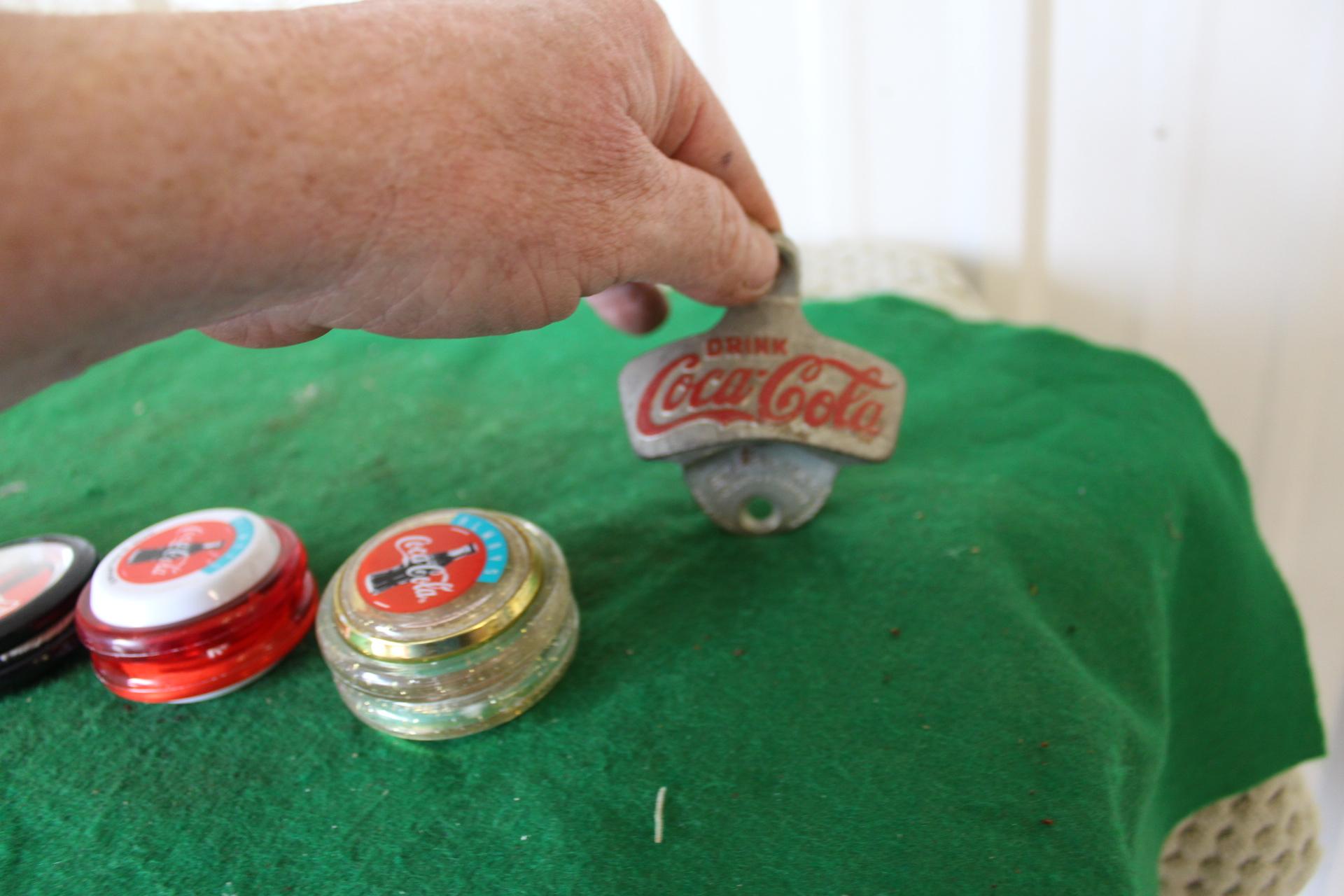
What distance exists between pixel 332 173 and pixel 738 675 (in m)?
0.37

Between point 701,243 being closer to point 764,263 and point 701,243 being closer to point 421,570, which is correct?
point 764,263

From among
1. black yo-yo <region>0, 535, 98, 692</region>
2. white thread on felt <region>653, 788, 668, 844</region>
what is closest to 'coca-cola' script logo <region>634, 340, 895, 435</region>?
white thread on felt <region>653, 788, 668, 844</region>

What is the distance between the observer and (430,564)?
563 millimetres

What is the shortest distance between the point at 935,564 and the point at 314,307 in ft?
1.44

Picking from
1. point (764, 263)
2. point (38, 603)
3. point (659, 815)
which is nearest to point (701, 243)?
point (764, 263)

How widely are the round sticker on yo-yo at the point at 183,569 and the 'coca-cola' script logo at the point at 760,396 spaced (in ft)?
0.92

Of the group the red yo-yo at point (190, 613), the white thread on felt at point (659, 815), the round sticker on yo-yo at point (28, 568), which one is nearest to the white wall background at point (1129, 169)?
the round sticker on yo-yo at point (28, 568)

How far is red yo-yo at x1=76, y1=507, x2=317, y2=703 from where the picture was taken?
55 cm

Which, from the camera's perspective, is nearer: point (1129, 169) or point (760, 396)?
point (760, 396)

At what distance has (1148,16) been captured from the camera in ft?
3.52

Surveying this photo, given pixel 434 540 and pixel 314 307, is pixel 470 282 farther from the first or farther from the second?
pixel 434 540

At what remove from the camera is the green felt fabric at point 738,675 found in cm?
47

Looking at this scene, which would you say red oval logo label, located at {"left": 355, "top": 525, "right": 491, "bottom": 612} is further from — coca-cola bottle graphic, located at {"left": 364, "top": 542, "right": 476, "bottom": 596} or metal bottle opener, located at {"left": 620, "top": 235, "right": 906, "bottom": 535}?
metal bottle opener, located at {"left": 620, "top": 235, "right": 906, "bottom": 535}

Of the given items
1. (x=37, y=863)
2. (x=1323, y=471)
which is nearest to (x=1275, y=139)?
(x=1323, y=471)
